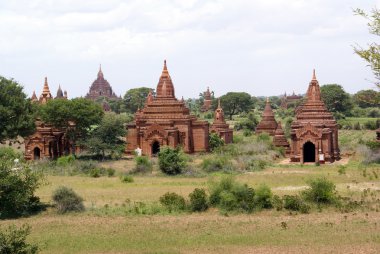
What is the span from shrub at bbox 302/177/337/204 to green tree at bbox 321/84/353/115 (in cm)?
5964

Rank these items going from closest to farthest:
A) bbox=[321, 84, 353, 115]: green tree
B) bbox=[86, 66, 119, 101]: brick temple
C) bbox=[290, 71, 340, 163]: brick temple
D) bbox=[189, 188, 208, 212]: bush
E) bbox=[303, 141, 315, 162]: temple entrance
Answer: bbox=[189, 188, 208, 212]: bush < bbox=[290, 71, 340, 163]: brick temple < bbox=[303, 141, 315, 162]: temple entrance < bbox=[321, 84, 353, 115]: green tree < bbox=[86, 66, 119, 101]: brick temple

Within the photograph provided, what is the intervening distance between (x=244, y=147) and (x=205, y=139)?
2972 millimetres

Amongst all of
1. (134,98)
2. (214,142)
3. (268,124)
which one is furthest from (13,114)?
(134,98)

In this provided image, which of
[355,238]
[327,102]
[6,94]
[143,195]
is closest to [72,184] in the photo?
[143,195]

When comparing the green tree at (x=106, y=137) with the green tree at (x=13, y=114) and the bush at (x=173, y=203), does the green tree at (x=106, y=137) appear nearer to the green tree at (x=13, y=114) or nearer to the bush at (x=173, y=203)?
the green tree at (x=13, y=114)

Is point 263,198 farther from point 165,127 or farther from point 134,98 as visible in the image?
point 134,98

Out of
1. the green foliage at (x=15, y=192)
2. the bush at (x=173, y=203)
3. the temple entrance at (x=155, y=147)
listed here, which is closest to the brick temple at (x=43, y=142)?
the temple entrance at (x=155, y=147)

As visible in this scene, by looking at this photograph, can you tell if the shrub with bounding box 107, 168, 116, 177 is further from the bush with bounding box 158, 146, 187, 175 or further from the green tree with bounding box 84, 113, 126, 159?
the green tree with bounding box 84, 113, 126, 159

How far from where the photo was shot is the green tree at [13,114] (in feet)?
124

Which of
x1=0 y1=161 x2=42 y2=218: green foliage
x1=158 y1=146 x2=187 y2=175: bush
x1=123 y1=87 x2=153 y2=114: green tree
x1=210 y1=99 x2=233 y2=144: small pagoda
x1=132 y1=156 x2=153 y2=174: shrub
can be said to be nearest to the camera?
x1=0 y1=161 x2=42 y2=218: green foliage

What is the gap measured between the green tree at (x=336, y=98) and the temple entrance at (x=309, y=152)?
40.3m

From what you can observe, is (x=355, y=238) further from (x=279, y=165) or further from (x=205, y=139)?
(x=205, y=139)

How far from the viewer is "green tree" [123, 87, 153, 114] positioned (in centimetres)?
10494

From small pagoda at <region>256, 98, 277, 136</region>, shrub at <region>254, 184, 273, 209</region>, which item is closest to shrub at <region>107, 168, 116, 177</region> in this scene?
shrub at <region>254, 184, 273, 209</region>
